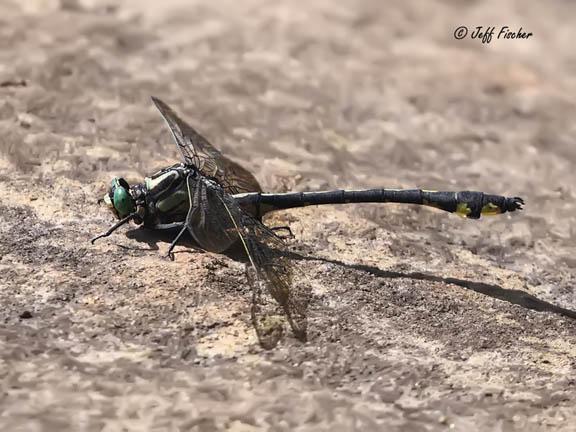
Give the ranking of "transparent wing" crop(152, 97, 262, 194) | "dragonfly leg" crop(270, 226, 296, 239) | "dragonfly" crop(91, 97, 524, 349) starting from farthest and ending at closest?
"transparent wing" crop(152, 97, 262, 194), "dragonfly leg" crop(270, 226, 296, 239), "dragonfly" crop(91, 97, 524, 349)

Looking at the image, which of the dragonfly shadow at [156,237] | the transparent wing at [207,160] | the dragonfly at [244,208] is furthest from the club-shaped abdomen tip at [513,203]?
the dragonfly shadow at [156,237]

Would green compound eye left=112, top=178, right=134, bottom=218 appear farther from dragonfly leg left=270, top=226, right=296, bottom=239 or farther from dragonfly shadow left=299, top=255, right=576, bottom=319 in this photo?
dragonfly shadow left=299, top=255, right=576, bottom=319

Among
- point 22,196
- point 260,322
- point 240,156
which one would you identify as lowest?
point 260,322

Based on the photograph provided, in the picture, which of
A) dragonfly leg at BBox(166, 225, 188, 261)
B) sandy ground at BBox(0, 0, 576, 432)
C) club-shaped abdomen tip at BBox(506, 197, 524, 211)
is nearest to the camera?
sandy ground at BBox(0, 0, 576, 432)

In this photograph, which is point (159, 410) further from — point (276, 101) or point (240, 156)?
point (276, 101)

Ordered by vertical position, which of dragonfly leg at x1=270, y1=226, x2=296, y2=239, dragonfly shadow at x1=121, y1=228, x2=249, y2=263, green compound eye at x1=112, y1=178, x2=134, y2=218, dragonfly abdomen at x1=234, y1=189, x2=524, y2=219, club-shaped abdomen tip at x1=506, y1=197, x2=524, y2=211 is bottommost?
dragonfly shadow at x1=121, y1=228, x2=249, y2=263

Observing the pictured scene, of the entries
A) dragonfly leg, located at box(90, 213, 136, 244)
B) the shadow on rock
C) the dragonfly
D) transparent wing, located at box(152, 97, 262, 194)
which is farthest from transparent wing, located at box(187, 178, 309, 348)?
dragonfly leg, located at box(90, 213, 136, 244)

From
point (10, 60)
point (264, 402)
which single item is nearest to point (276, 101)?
point (10, 60)
